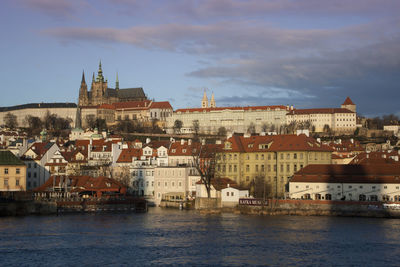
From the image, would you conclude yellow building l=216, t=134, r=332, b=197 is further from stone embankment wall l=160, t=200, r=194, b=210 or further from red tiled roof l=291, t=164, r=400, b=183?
stone embankment wall l=160, t=200, r=194, b=210

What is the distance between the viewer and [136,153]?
277ft

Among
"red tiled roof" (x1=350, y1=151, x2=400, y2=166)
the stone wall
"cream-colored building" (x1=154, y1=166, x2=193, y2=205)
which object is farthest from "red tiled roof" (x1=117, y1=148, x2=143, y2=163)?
"red tiled roof" (x1=350, y1=151, x2=400, y2=166)

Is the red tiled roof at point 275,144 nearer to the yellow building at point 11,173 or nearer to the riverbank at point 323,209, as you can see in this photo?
the riverbank at point 323,209

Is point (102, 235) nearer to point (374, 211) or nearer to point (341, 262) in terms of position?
point (341, 262)

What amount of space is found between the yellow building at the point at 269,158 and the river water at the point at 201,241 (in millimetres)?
12580

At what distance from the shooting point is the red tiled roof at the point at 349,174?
59.0 metres

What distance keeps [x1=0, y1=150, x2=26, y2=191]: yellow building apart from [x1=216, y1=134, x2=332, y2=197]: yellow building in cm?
2064

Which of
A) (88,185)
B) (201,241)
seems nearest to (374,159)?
(88,185)

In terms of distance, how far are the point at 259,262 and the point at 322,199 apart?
2517 centimetres

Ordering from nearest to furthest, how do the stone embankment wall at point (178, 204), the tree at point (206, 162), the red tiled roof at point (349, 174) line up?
1. the red tiled roof at point (349, 174)
2. the tree at point (206, 162)
3. the stone embankment wall at point (178, 204)

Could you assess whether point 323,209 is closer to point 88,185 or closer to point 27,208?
point 88,185

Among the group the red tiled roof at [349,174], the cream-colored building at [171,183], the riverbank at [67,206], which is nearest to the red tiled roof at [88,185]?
the riverbank at [67,206]

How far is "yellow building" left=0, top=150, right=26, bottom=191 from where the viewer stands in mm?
68562

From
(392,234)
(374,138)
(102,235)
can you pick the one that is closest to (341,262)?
(392,234)
